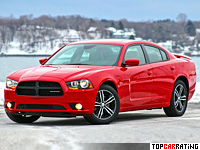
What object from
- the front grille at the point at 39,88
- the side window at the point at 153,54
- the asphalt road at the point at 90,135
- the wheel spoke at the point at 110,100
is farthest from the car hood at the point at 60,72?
the side window at the point at 153,54

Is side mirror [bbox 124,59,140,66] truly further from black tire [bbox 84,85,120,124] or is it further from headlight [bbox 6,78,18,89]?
headlight [bbox 6,78,18,89]

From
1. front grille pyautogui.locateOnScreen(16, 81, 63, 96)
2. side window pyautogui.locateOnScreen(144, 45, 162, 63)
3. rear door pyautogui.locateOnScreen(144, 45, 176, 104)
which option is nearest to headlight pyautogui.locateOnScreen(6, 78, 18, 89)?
front grille pyautogui.locateOnScreen(16, 81, 63, 96)

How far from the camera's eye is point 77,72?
8.90 metres

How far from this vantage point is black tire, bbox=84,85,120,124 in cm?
890

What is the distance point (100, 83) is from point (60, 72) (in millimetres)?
692

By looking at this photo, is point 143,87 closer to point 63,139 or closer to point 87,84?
point 87,84

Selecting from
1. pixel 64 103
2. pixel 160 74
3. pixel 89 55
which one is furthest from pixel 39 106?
pixel 160 74

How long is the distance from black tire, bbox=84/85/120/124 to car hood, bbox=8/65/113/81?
0.39 meters

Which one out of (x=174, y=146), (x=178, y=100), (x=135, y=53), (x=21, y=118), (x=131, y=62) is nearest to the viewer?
(x=174, y=146)

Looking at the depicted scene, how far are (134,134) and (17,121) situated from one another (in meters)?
3.00

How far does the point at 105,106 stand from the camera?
9023 millimetres

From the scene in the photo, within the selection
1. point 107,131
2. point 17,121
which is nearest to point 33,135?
point 107,131

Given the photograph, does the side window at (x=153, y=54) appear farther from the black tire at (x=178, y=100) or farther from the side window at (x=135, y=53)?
the black tire at (x=178, y=100)

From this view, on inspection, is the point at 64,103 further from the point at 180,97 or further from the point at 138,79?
the point at 180,97
